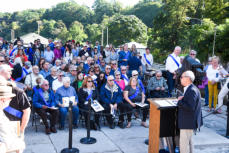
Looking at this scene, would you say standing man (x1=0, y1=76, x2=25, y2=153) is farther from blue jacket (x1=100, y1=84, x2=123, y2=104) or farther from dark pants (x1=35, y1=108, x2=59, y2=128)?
blue jacket (x1=100, y1=84, x2=123, y2=104)

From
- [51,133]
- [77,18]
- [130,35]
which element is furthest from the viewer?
[77,18]

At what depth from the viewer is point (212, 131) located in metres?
6.78

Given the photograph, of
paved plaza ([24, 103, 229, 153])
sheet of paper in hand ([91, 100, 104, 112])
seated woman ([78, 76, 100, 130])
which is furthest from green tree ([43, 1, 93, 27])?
paved plaza ([24, 103, 229, 153])

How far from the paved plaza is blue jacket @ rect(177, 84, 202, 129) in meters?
1.34

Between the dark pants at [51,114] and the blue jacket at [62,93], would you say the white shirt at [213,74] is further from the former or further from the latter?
the dark pants at [51,114]

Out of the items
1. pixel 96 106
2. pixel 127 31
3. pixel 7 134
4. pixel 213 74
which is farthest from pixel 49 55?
pixel 127 31

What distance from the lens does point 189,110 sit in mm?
4469

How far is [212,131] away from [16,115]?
4935mm

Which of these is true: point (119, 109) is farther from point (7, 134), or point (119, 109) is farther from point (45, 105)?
point (7, 134)

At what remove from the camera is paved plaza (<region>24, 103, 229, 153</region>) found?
5586mm

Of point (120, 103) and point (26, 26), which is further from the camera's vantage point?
point (26, 26)

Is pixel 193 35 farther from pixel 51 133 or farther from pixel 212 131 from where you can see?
pixel 51 133

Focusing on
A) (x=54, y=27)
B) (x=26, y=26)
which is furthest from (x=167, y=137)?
(x=26, y=26)

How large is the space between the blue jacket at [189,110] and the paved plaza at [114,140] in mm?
1339
